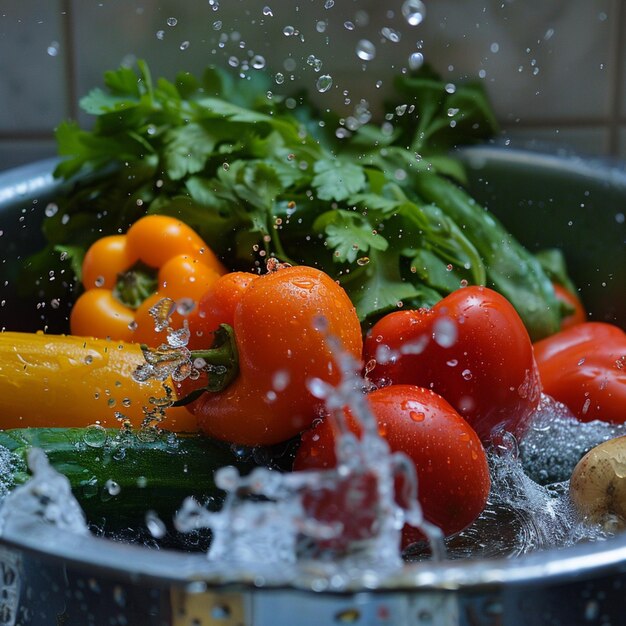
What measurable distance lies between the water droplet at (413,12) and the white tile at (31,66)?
34 centimetres

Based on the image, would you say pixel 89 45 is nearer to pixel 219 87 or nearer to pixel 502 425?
pixel 219 87

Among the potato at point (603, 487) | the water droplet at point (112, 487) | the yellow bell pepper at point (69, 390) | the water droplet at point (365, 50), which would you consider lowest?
the potato at point (603, 487)

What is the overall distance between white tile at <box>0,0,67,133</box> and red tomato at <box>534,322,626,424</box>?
0.55 meters

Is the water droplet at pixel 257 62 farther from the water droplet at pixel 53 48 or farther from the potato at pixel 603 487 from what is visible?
the potato at pixel 603 487

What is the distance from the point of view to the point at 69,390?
56 centimetres

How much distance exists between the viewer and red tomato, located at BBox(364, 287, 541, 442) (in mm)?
507

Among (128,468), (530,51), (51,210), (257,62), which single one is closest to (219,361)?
(128,468)

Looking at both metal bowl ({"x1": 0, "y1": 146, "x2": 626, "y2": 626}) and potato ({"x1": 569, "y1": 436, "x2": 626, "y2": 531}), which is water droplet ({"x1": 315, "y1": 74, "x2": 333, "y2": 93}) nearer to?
potato ({"x1": 569, "y1": 436, "x2": 626, "y2": 531})

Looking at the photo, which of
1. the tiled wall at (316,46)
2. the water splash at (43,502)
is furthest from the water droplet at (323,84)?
the water splash at (43,502)

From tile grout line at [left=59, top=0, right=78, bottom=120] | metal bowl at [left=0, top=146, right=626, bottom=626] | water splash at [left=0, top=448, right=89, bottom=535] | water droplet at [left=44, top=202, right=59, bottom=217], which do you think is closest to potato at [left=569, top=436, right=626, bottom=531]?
metal bowl at [left=0, top=146, right=626, bottom=626]

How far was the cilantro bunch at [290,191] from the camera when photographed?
2.15 feet

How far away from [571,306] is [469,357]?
33 centimetres

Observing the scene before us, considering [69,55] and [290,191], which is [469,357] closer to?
[290,191]

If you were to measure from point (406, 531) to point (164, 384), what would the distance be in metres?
0.18
